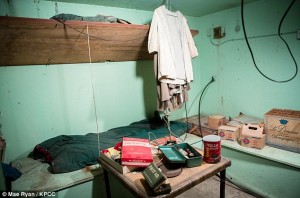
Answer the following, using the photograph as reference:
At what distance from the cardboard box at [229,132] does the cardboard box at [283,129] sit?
12.7 inches

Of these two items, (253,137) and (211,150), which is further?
(253,137)

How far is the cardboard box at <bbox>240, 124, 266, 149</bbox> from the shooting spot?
2.14 meters

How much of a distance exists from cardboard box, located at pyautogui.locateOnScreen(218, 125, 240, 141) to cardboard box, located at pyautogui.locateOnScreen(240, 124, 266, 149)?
11cm

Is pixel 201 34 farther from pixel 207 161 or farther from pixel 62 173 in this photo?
pixel 62 173

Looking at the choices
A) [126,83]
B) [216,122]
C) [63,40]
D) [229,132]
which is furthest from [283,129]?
[63,40]

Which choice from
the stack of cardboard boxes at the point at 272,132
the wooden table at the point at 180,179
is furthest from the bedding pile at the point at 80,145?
the wooden table at the point at 180,179

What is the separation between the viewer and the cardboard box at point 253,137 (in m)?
2.14

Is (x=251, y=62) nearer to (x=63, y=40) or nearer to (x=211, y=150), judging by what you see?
(x=211, y=150)

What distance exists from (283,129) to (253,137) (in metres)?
0.29

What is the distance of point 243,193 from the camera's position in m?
2.21

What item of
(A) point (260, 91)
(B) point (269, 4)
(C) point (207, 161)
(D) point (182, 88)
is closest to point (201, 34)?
(B) point (269, 4)

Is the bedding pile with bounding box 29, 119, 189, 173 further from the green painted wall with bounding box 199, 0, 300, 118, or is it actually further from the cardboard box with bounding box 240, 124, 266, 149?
the green painted wall with bounding box 199, 0, 300, 118

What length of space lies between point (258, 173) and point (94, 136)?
1821mm

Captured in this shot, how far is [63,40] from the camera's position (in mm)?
1873
